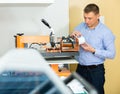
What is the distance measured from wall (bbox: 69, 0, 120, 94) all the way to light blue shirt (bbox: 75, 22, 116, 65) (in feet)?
1.73

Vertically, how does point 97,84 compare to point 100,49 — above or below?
below

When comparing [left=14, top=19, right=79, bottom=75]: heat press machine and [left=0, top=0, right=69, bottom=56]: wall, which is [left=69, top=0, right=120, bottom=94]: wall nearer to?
[left=0, top=0, right=69, bottom=56]: wall

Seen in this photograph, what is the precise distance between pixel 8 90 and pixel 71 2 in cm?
165

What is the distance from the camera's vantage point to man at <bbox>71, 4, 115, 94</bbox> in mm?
2508

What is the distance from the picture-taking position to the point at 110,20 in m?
3.24

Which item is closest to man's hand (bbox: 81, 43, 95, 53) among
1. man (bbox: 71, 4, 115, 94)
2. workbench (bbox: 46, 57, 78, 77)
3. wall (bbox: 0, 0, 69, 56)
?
man (bbox: 71, 4, 115, 94)

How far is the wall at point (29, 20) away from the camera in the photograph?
10.0 ft

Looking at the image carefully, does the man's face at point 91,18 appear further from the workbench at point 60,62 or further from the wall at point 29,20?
the wall at point 29,20

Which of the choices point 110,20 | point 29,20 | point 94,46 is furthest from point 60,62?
point 110,20

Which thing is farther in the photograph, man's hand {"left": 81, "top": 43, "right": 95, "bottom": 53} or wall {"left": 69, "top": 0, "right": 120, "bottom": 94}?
wall {"left": 69, "top": 0, "right": 120, "bottom": 94}

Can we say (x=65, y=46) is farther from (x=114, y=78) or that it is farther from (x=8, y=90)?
(x=114, y=78)

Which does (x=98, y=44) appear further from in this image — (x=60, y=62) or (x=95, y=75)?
(x=60, y=62)

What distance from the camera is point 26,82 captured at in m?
1.84

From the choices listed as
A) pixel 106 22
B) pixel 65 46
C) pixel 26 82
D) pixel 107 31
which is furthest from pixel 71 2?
pixel 26 82
